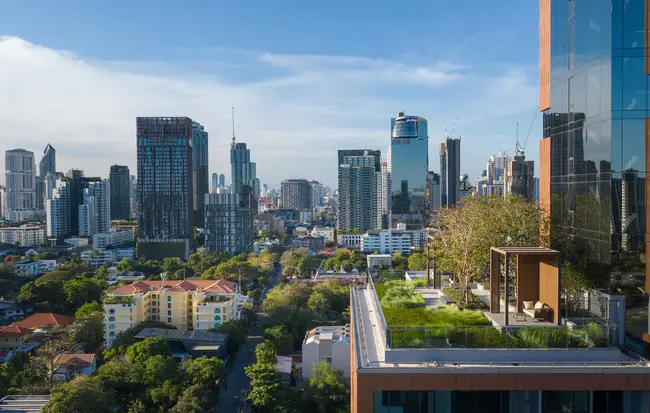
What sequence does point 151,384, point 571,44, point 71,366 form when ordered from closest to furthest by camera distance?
point 571,44 < point 151,384 < point 71,366

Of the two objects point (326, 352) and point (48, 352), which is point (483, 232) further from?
point (48, 352)

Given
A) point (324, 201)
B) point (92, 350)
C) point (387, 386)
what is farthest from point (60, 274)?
point (324, 201)

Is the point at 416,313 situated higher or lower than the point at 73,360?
higher

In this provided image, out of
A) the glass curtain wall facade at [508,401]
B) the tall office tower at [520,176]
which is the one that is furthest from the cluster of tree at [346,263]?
the glass curtain wall facade at [508,401]

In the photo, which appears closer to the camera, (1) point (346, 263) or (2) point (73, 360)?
(2) point (73, 360)

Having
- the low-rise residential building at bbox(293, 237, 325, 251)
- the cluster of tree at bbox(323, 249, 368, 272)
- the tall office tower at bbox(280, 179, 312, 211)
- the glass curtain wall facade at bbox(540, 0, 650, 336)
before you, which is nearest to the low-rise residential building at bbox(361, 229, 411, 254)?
the low-rise residential building at bbox(293, 237, 325, 251)

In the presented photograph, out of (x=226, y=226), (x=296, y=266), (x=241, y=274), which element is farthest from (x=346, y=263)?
(x=226, y=226)

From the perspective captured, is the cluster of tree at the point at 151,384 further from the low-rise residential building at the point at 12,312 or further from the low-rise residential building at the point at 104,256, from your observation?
the low-rise residential building at the point at 104,256

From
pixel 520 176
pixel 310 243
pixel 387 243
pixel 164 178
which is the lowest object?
pixel 310 243

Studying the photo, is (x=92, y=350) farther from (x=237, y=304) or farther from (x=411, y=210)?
(x=411, y=210)
